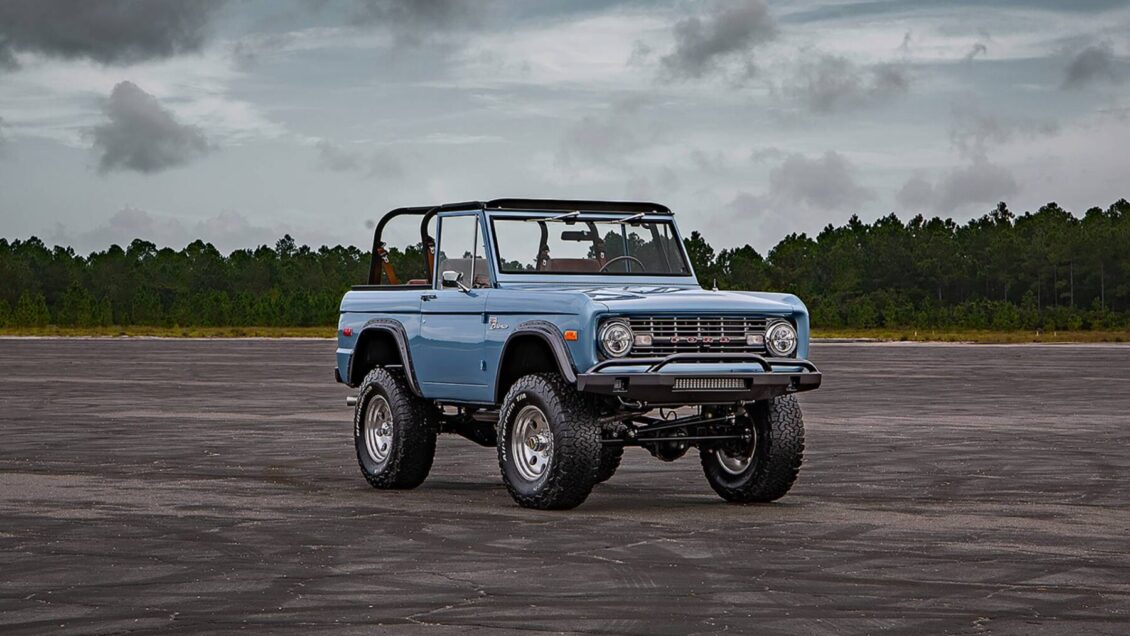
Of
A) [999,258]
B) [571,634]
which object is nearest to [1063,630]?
[571,634]

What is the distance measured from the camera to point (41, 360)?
5700cm

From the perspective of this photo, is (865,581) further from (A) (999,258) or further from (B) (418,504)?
(A) (999,258)

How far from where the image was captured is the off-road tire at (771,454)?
13.9 metres

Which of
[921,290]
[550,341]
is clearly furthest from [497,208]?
[921,290]

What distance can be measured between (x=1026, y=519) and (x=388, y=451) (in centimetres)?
567

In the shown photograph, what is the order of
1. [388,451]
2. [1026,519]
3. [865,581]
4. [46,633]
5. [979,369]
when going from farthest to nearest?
[979,369]
[388,451]
[1026,519]
[865,581]
[46,633]

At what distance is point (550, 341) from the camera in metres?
13.3

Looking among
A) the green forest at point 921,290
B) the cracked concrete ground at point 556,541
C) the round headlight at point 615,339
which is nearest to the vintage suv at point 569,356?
the round headlight at point 615,339

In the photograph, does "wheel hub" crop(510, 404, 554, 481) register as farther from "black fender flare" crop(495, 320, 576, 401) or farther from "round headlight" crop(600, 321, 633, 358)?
"round headlight" crop(600, 321, 633, 358)

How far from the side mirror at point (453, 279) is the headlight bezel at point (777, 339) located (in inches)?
103

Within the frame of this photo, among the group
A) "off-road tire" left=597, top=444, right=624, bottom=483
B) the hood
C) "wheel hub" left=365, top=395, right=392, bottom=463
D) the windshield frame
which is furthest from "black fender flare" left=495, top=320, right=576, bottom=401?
"wheel hub" left=365, top=395, right=392, bottom=463

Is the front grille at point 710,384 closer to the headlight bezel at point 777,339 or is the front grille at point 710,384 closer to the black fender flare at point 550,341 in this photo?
the headlight bezel at point 777,339

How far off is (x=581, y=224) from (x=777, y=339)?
242 centimetres

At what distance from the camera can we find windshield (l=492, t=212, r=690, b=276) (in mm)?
14961
